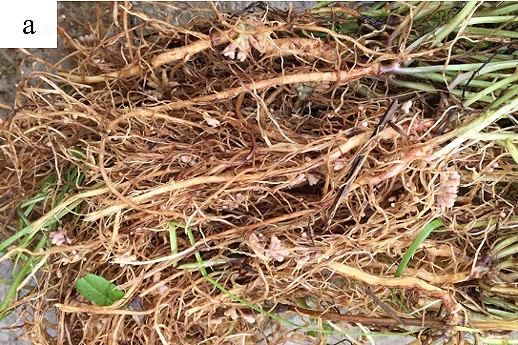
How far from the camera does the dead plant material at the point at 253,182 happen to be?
0.85 meters

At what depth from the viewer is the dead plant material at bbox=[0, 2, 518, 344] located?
0.85 m

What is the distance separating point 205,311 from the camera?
3.05 feet

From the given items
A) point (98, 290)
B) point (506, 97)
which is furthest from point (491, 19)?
point (98, 290)

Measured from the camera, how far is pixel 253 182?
847mm

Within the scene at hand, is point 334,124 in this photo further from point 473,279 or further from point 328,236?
point 473,279

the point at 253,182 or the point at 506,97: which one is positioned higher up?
the point at 506,97

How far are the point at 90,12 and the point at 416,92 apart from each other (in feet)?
2.17

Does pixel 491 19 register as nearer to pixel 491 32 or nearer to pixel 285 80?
pixel 491 32

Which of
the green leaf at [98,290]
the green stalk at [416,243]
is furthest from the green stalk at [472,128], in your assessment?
the green leaf at [98,290]

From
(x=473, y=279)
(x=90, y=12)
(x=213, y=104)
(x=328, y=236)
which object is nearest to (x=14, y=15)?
(x=90, y=12)

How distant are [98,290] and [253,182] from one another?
320 mm

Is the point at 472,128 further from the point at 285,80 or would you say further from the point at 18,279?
the point at 18,279

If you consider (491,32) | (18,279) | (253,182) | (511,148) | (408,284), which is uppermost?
(491,32)

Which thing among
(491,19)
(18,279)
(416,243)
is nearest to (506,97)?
(491,19)
